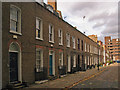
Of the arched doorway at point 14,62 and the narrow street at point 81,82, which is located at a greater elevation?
the arched doorway at point 14,62

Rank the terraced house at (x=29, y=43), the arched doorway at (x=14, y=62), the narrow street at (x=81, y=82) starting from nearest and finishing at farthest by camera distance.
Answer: the terraced house at (x=29, y=43)
the arched doorway at (x=14, y=62)
the narrow street at (x=81, y=82)

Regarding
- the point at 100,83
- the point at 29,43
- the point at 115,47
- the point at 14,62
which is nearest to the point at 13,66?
the point at 14,62

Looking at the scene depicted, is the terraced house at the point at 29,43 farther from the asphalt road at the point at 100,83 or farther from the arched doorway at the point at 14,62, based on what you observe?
the asphalt road at the point at 100,83

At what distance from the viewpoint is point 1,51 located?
32.5ft

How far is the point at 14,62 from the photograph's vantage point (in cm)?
1150

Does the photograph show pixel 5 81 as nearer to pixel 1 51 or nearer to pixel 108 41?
pixel 1 51

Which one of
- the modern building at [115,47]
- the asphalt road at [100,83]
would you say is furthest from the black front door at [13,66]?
the modern building at [115,47]

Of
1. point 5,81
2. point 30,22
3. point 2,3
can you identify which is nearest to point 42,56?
point 30,22

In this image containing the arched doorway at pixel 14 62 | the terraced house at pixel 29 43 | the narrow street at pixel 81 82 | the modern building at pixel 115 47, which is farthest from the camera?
the modern building at pixel 115 47

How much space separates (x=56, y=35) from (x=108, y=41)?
153 meters

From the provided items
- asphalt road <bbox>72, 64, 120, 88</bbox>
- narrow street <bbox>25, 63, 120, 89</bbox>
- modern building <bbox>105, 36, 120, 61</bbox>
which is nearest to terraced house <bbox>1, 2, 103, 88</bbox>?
narrow street <bbox>25, 63, 120, 89</bbox>

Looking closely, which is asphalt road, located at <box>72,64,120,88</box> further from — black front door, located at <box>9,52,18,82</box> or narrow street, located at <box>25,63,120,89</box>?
black front door, located at <box>9,52,18,82</box>

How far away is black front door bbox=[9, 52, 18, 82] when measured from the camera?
36.5 feet

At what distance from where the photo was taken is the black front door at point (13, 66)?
1112 centimetres
